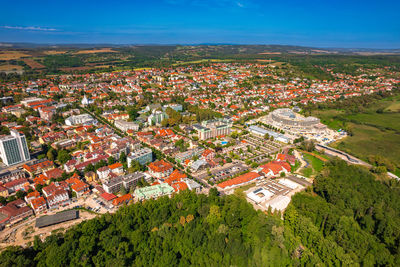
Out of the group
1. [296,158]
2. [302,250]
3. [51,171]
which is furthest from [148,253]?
[296,158]

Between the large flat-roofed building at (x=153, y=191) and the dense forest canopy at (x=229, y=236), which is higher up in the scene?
the dense forest canopy at (x=229, y=236)

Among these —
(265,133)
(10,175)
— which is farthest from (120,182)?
(265,133)

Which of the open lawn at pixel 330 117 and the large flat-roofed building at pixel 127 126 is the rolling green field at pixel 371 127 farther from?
the large flat-roofed building at pixel 127 126

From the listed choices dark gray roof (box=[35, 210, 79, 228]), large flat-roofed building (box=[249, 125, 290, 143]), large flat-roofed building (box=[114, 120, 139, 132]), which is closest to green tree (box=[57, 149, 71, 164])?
dark gray roof (box=[35, 210, 79, 228])

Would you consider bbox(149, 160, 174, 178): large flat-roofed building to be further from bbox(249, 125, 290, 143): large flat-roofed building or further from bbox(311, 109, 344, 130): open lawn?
bbox(311, 109, 344, 130): open lawn

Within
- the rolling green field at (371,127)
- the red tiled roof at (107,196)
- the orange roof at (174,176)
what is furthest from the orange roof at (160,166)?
the rolling green field at (371,127)
